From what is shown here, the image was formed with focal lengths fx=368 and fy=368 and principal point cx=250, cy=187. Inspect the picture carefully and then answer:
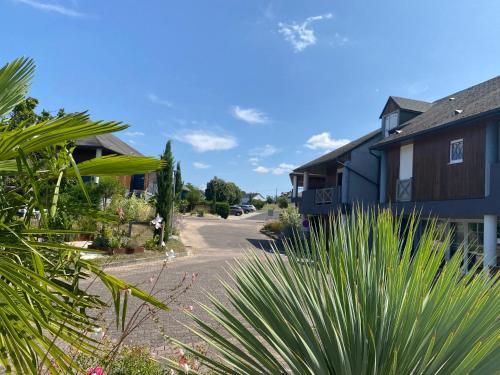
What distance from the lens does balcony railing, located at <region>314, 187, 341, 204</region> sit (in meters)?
21.0

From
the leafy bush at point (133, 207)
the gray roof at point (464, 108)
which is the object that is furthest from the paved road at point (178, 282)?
the gray roof at point (464, 108)

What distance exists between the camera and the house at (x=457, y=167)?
11.9 meters

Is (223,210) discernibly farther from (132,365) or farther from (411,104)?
(132,365)

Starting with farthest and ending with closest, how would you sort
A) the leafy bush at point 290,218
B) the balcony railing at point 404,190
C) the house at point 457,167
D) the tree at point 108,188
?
the leafy bush at point 290,218 → the tree at point 108,188 → the balcony railing at point 404,190 → the house at point 457,167

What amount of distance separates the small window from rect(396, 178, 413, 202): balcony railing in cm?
223

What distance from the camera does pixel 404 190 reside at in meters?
16.2

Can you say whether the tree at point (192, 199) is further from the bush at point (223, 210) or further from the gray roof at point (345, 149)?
the gray roof at point (345, 149)

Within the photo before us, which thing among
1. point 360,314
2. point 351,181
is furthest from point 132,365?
point 351,181

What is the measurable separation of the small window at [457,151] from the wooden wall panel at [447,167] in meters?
0.12

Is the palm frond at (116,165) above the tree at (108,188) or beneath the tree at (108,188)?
beneath

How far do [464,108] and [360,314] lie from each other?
15606mm

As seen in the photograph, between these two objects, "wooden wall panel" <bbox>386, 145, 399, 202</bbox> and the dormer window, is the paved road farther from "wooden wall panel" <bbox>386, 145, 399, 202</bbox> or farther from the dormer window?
the dormer window

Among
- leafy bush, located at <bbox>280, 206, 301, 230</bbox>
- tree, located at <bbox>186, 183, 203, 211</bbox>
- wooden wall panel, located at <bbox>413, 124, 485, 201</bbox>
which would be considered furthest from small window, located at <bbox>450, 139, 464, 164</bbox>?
tree, located at <bbox>186, 183, 203, 211</bbox>

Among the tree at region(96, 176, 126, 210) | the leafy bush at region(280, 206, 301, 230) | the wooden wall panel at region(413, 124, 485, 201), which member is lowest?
the leafy bush at region(280, 206, 301, 230)
